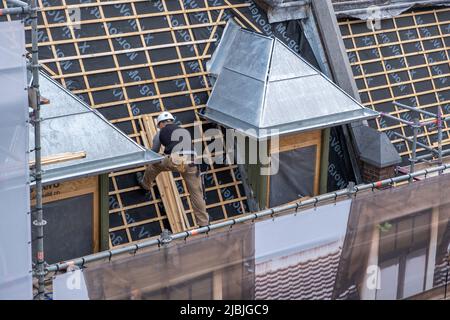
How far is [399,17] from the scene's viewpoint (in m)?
19.7

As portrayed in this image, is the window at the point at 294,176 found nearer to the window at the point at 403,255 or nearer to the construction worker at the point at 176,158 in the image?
the construction worker at the point at 176,158

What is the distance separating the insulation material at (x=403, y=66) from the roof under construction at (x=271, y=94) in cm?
264

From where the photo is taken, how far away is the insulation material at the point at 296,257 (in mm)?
11766

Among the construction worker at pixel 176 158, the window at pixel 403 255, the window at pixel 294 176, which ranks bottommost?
→ the window at pixel 403 255

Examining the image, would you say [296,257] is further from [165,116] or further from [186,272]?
[165,116]

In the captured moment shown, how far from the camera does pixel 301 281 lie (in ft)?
38.9

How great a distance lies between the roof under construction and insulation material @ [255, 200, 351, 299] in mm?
2870

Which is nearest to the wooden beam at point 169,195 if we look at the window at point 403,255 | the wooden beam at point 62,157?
the wooden beam at point 62,157

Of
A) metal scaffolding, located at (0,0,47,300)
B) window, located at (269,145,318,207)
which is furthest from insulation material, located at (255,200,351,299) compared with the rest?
window, located at (269,145,318,207)

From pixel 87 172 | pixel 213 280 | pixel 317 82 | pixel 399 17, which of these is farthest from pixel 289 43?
pixel 213 280

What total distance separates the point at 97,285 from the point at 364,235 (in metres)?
3.65

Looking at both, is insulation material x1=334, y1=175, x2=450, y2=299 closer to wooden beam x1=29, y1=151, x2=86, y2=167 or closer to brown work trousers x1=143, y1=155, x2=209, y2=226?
brown work trousers x1=143, y1=155, x2=209, y2=226
